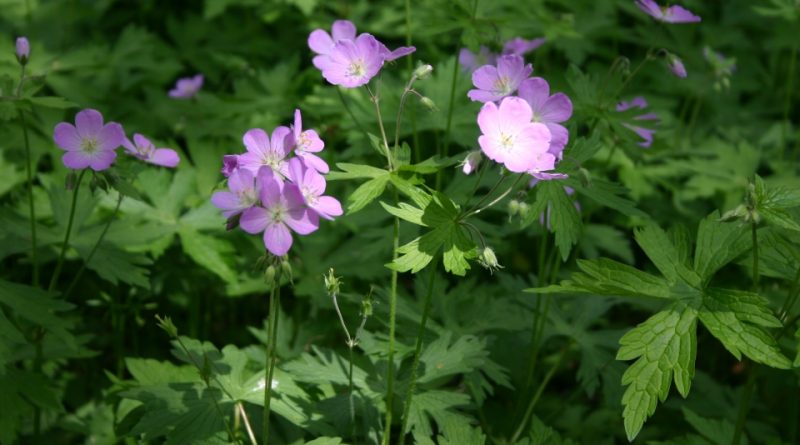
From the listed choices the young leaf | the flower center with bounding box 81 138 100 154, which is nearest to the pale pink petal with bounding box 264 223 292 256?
the flower center with bounding box 81 138 100 154

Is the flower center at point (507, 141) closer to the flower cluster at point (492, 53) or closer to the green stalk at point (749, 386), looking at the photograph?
the green stalk at point (749, 386)

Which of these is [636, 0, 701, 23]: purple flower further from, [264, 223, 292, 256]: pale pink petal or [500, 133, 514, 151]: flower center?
[264, 223, 292, 256]: pale pink petal

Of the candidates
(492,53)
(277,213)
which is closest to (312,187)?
(277,213)

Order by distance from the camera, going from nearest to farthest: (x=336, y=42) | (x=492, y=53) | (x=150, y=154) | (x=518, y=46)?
(x=336, y=42) → (x=150, y=154) → (x=518, y=46) → (x=492, y=53)

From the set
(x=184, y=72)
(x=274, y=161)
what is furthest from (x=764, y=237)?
(x=184, y=72)

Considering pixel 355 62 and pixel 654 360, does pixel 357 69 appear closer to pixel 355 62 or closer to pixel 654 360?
pixel 355 62
